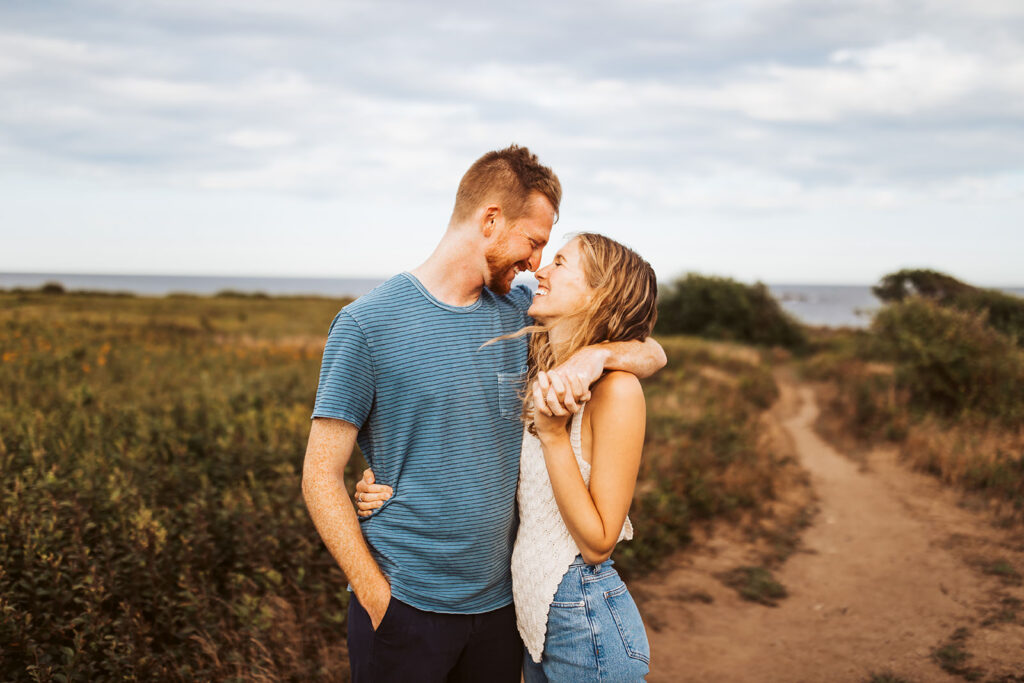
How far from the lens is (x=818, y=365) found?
78.5 feet

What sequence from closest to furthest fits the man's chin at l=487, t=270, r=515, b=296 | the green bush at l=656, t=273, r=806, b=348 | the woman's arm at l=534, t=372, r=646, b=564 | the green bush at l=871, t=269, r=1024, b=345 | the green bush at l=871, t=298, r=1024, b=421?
1. the woman's arm at l=534, t=372, r=646, b=564
2. the man's chin at l=487, t=270, r=515, b=296
3. the green bush at l=871, t=298, r=1024, b=421
4. the green bush at l=871, t=269, r=1024, b=345
5. the green bush at l=656, t=273, r=806, b=348

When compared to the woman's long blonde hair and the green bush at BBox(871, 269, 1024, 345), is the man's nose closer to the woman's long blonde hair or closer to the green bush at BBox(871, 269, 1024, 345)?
the woman's long blonde hair

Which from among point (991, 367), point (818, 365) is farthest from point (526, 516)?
point (818, 365)

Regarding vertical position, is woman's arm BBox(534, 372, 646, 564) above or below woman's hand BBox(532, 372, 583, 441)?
below

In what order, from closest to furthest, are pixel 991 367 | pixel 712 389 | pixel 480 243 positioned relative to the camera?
1. pixel 480 243
2. pixel 991 367
3. pixel 712 389

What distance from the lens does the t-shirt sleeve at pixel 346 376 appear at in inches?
78.6

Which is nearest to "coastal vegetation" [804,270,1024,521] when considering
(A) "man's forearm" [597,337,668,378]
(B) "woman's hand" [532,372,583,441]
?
(A) "man's forearm" [597,337,668,378]

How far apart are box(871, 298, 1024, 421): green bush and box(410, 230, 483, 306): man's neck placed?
12215mm

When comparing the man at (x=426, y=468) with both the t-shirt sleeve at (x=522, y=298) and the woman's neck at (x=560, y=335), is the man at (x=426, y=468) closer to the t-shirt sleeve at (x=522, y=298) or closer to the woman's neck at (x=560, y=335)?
the woman's neck at (x=560, y=335)

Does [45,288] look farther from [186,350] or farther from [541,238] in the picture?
[541,238]

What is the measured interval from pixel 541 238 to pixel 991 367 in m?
13.4

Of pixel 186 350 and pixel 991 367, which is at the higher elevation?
pixel 991 367

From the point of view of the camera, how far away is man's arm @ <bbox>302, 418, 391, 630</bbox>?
202 cm

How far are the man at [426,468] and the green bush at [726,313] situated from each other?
3467 centimetres
